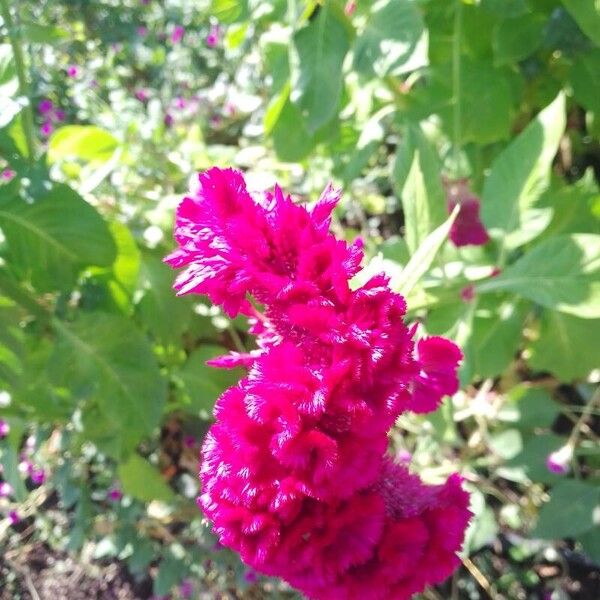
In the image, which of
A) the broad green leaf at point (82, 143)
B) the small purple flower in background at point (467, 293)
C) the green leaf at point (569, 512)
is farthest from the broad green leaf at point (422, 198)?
the broad green leaf at point (82, 143)

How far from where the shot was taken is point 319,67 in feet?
3.03

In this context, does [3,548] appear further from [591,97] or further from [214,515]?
[591,97]

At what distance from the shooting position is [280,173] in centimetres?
163

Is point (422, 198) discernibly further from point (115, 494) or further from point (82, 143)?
point (115, 494)

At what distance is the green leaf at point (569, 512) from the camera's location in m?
1.05

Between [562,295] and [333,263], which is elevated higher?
[333,263]

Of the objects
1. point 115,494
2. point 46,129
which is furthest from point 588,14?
point 46,129

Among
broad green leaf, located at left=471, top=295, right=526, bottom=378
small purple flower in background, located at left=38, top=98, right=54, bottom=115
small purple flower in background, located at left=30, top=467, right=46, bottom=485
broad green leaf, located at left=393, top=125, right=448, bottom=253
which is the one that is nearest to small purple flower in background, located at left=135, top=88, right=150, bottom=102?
small purple flower in background, located at left=38, top=98, right=54, bottom=115

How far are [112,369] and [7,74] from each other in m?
0.45

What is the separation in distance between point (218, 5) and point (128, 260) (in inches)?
15.7

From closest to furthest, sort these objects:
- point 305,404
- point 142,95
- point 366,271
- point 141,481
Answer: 1. point 305,404
2. point 366,271
3. point 141,481
4. point 142,95

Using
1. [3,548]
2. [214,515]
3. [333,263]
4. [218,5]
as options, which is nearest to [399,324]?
[333,263]

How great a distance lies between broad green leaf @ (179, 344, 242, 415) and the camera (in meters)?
1.20

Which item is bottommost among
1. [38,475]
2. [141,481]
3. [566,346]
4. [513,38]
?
[38,475]
